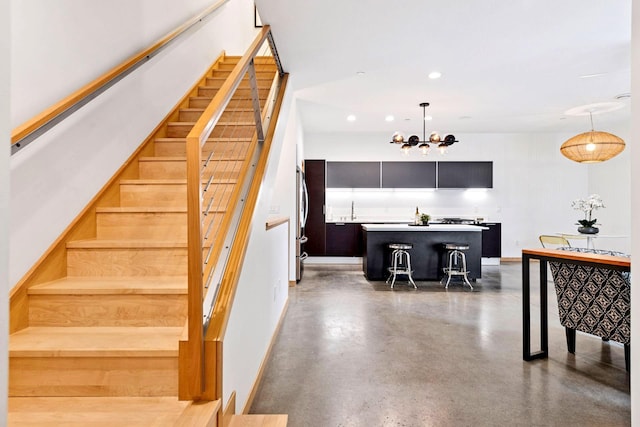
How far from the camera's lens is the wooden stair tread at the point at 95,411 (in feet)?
4.00

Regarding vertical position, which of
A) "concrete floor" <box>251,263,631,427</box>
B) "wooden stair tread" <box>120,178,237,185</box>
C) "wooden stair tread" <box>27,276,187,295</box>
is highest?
"wooden stair tread" <box>120,178,237,185</box>

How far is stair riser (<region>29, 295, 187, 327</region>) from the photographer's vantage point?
164 centimetres

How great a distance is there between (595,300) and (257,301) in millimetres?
2435

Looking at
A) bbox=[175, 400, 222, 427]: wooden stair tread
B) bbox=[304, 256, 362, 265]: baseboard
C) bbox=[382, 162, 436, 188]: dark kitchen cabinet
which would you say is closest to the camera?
bbox=[175, 400, 222, 427]: wooden stair tread

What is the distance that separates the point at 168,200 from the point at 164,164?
1.21 ft

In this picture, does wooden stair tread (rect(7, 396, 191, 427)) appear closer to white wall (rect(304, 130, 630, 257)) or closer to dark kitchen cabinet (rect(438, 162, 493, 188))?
white wall (rect(304, 130, 630, 257))

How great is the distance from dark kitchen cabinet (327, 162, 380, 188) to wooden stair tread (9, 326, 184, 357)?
6394mm

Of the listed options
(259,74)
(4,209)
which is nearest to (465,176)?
(259,74)

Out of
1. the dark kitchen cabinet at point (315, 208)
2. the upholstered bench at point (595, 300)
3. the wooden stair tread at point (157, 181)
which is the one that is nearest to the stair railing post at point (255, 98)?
the wooden stair tread at point (157, 181)

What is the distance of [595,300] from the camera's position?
2.54 metres

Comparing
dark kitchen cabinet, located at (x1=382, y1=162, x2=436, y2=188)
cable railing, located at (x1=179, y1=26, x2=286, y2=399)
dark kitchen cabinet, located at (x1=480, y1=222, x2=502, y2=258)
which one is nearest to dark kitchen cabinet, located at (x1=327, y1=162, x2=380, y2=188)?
dark kitchen cabinet, located at (x1=382, y1=162, x2=436, y2=188)

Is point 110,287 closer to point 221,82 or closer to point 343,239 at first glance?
point 221,82

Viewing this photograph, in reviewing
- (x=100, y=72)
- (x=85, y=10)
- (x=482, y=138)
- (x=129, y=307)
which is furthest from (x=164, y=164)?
(x=482, y=138)

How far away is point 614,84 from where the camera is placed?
475cm
